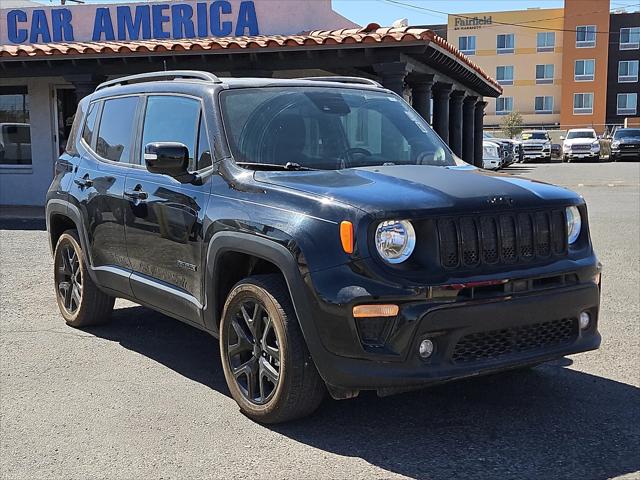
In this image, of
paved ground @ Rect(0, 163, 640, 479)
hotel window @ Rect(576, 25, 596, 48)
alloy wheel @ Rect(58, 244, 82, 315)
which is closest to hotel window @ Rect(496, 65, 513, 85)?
hotel window @ Rect(576, 25, 596, 48)

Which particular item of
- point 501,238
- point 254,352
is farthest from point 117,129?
point 501,238

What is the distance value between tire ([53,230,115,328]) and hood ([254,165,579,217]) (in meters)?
2.44

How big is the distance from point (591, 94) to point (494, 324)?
200 ft

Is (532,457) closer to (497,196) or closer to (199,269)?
(497,196)

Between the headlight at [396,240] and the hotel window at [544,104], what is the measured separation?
203ft

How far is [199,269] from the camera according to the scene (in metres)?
4.48

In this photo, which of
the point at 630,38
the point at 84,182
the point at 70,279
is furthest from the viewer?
the point at 630,38

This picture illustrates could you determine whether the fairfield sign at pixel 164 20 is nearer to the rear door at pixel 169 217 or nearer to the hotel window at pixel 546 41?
the rear door at pixel 169 217

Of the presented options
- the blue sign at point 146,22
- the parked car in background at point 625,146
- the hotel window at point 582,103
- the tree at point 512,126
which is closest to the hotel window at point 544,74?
the hotel window at point 582,103

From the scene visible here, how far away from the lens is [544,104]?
61.7m

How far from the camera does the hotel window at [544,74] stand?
61312mm

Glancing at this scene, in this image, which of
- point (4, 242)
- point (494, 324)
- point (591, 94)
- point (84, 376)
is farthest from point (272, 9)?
point (591, 94)

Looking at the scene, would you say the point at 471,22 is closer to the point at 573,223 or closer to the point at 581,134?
the point at 581,134

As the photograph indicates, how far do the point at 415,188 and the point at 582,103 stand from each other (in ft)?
200
